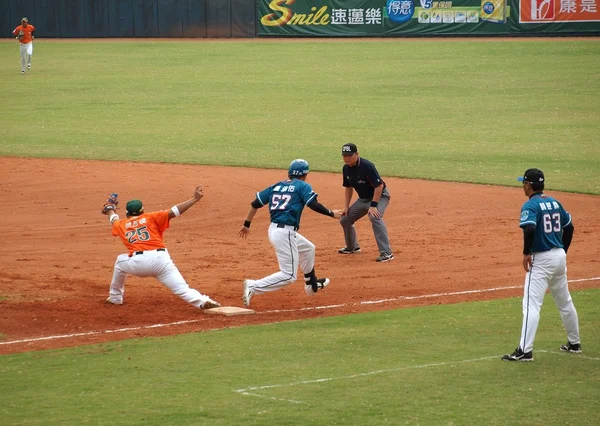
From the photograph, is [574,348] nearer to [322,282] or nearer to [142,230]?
[322,282]

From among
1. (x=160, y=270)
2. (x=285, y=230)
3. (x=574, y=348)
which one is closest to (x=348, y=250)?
(x=285, y=230)

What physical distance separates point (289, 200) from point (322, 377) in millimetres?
3509

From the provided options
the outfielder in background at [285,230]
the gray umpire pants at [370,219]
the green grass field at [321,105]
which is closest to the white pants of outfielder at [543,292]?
the outfielder in background at [285,230]

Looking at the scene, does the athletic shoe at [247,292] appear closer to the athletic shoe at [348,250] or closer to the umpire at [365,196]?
the umpire at [365,196]

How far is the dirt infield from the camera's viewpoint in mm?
12320

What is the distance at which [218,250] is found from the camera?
52.8ft

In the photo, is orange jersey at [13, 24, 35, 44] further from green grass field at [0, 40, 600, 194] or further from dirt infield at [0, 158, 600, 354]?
dirt infield at [0, 158, 600, 354]

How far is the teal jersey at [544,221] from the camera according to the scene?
970 centimetres

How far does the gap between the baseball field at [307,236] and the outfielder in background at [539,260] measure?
0.36 m

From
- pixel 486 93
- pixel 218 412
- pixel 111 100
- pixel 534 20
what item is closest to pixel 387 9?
pixel 534 20

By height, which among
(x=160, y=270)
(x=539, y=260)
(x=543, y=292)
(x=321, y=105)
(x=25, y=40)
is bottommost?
(x=160, y=270)

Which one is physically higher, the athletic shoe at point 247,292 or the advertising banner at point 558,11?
the advertising banner at point 558,11

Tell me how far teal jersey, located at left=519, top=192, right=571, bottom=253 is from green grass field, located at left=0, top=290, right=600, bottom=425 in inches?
46.3

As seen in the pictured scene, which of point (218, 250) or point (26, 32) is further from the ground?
point (26, 32)
